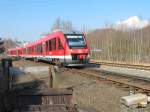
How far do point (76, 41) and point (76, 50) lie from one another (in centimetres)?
103

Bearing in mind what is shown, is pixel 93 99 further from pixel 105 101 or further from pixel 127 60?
pixel 127 60

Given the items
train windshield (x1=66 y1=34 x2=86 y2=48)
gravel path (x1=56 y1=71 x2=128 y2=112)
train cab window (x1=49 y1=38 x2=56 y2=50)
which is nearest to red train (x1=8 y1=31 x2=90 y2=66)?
train windshield (x1=66 y1=34 x2=86 y2=48)

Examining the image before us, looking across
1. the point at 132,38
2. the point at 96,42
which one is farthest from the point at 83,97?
the point at 96,42

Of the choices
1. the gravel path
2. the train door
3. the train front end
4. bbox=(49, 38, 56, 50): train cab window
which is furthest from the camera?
bbox=(49, 38, 56, 50): train cab window

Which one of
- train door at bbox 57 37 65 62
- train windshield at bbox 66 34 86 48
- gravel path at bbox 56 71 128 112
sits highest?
train windshield at bbox 66 34 86 48

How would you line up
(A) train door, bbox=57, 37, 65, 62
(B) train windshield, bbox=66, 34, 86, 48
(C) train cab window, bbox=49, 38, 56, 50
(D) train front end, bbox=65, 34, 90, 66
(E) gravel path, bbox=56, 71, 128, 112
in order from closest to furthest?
(E) gravel path, bbox=56, 71, 128, 112, (D) train front end, bbox=65, 34, 90, 66, (B) train windshield, bbox=66, 34, 86, 48, (A) train door, bbox=57, 37, 65, 62, (C) train cab window, bbox=49, 38, 56, 50

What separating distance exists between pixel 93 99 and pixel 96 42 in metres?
45.1

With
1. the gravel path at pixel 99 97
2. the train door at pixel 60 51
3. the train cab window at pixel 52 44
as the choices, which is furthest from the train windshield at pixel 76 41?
the gravel path at pixel 99 97

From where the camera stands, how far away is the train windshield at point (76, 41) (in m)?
29.6

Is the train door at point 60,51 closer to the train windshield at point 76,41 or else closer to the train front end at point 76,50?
the train front end at point 76,50

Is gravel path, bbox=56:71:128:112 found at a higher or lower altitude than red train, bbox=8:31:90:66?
lower

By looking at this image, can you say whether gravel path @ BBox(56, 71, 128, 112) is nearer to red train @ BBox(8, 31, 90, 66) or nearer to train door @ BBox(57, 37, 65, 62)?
red train @ BBox(8, 31, 90, 66)

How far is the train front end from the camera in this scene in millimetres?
29125

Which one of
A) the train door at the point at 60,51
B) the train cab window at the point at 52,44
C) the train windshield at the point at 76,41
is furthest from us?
the train cab window at the point at 52,44
